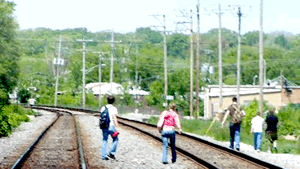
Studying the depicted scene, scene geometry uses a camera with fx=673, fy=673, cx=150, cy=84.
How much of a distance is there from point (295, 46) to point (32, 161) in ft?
488

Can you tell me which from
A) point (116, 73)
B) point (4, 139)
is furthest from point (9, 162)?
point (116, 73)

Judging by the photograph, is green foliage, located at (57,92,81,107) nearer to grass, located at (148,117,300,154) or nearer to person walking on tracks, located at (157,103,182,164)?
grass, located at (148,117,300,154)

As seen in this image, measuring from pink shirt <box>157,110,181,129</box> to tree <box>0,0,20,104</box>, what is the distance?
28224 mm

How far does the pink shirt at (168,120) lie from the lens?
18500 millimetres

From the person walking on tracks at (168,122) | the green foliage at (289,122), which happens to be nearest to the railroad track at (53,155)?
the person walking on tracks at (168,122)

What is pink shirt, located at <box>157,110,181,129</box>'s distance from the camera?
18.5 m

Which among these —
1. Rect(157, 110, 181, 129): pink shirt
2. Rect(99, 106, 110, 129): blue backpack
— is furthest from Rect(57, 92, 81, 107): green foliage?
Rect(157, 110, 181, 129): pink shirt

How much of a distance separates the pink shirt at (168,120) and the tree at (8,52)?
28.2m

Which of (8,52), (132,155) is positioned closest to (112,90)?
(8,52)

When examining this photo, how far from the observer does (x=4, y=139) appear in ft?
94.1

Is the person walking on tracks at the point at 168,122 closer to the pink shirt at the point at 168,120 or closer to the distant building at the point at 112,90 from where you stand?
the pink shirt at the point at 168,120

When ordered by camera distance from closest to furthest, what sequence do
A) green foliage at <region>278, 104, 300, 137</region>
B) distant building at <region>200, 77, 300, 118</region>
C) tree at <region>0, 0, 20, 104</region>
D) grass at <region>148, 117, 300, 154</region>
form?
1. grass at <region>148, 117, 300, 154</region>
2. tree at <region>0, 0, 20, 104</region>
3. green foliage at <region>278, 104, 300, 137</region>
4. distant building at <region>200, 77, 300, 118</region>

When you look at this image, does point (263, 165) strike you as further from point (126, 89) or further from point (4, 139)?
point (126, 89)

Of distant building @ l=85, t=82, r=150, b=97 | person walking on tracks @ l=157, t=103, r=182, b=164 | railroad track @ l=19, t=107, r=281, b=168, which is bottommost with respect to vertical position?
railroad track @ l=19, t=107, r=281, b=168
